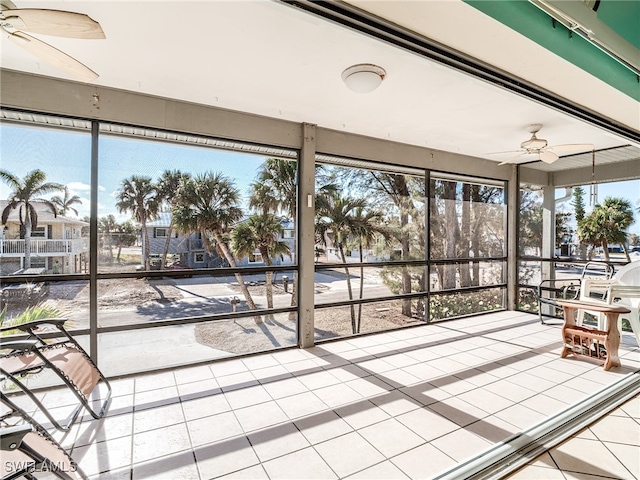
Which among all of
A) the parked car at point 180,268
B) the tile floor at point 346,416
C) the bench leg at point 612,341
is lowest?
the tile floor at point 346,416

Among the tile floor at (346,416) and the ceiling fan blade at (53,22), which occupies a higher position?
the ceiling fan blade at (53,22)

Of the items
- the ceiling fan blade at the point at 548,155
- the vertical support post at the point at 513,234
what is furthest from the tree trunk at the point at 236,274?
the vertical support post at the point at 513,234

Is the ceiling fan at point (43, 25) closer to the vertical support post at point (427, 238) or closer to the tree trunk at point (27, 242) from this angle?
the tree trunk at point (27, 242)

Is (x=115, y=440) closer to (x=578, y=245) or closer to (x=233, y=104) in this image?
(x=233, y=104)

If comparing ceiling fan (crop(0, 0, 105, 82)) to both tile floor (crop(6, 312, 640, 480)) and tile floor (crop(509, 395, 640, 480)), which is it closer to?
tile floor (crop(6, 312, 640, 480))

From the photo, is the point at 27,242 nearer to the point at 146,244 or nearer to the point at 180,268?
the point at 146,244

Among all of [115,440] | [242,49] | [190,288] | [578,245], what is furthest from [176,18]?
[578,245]

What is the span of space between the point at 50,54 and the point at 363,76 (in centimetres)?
205

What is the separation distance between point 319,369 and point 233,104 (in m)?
2.93

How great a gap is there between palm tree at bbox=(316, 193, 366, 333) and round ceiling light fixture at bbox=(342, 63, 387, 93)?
1863 millimetres

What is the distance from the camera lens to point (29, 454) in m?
1.28

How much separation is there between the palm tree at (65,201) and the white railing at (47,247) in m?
0.27

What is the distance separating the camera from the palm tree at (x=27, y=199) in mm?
2838

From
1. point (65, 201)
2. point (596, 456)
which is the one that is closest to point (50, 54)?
point (65, 201)
